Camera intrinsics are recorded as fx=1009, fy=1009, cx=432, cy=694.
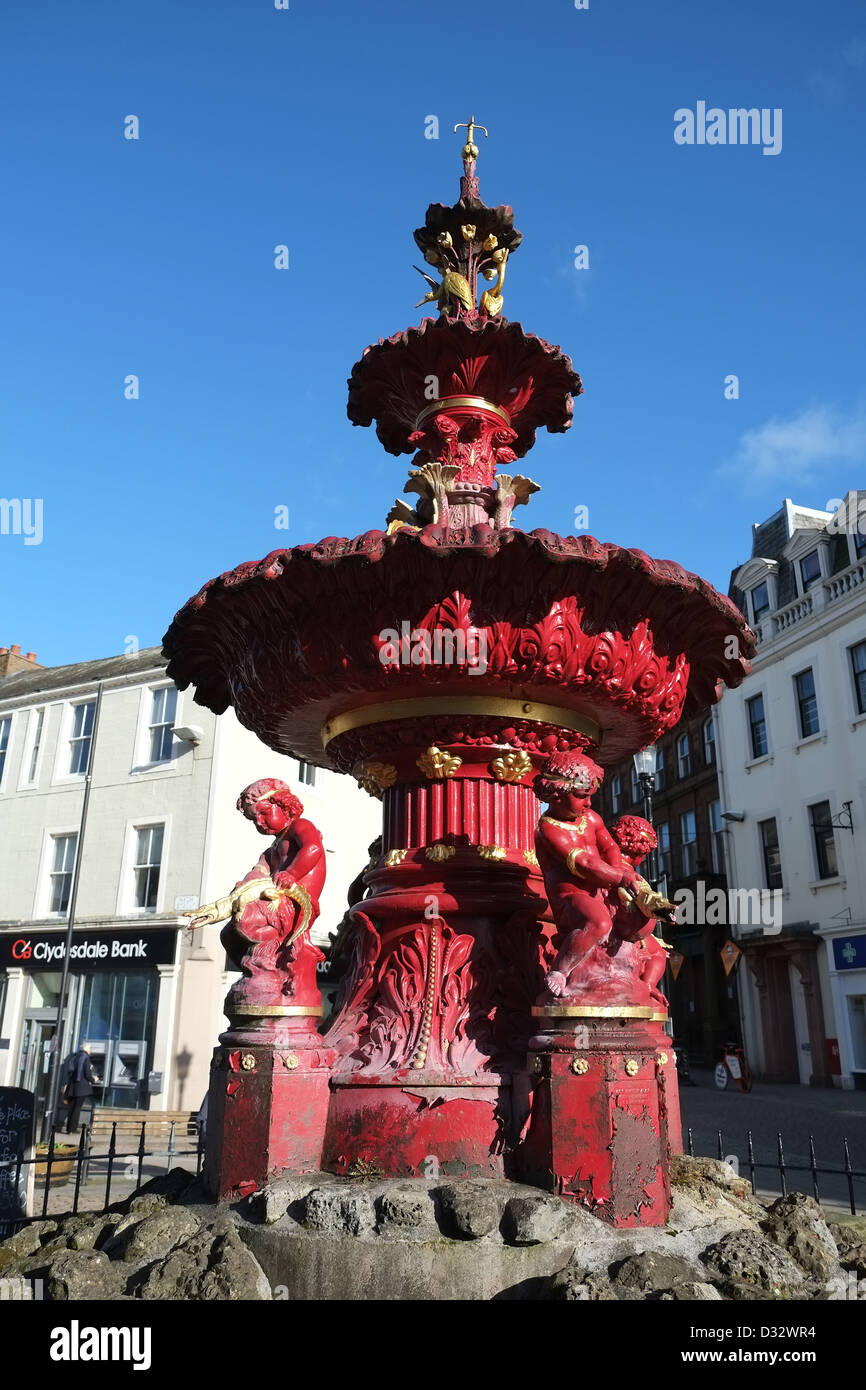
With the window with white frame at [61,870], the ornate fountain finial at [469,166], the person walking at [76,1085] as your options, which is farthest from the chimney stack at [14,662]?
the ornate fountain finial at [469,166]

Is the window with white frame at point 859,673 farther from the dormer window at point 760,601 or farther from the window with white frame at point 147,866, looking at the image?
the window with white frame at point 147,866

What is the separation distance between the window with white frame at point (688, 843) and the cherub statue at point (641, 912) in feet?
100

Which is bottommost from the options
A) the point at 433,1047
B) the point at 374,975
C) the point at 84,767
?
the point at 433,1047

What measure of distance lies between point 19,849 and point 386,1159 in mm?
23041

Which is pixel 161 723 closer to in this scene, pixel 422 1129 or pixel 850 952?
pixel 850 952

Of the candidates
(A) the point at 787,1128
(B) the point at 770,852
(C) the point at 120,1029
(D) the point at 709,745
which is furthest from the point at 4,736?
(D) the point at 709,745

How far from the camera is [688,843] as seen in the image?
35.0 metres

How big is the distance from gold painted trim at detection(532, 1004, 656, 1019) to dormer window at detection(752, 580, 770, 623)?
26.8 meters

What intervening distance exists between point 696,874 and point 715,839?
1.36m

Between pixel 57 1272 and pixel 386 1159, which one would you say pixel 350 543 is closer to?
pixel 386 1159

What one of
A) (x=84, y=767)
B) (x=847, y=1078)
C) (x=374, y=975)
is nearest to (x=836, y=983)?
(x=847, y=1078)

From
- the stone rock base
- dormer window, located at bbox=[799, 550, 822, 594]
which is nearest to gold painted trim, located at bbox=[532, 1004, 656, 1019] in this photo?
the stone rock base

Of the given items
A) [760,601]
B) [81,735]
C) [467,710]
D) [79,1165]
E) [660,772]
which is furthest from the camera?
[660,772]
